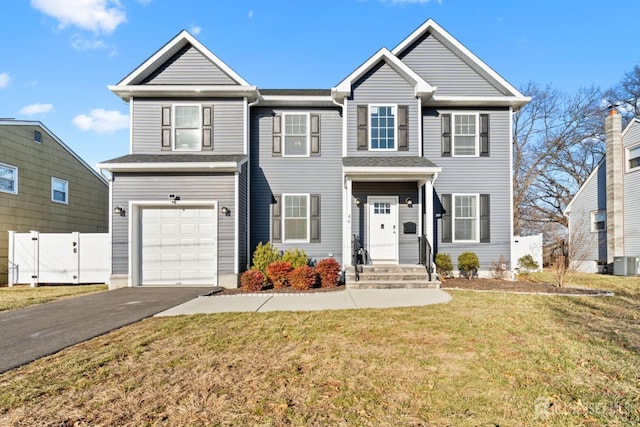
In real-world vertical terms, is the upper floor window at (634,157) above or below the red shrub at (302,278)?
above

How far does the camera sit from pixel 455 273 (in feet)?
36.4

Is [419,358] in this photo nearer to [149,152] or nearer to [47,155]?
[149,152]

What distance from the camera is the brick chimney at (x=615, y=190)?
1491 cm

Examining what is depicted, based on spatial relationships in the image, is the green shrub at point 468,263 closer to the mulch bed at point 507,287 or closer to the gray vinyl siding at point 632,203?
the mulch bed at point 507,287

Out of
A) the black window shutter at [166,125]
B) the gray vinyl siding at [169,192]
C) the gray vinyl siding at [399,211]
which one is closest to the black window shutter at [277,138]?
the gray vinyl siding at [169,192]

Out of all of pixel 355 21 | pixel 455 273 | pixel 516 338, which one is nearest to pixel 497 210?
pixel 455 273

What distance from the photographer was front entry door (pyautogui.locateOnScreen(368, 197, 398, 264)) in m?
11.1

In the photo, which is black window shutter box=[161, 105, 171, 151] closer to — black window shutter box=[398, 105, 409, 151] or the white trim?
black window shutter box=[398, 105, 409, 151]

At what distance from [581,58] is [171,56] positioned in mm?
22472

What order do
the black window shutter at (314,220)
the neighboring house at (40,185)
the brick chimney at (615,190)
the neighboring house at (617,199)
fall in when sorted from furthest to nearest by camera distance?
1. the brick chimney at (615,190)
2. the neighboring house at (617,199)
3. the neighboring house at (40,185)
4. the black window shutter at (314,220)

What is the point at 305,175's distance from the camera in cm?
1138

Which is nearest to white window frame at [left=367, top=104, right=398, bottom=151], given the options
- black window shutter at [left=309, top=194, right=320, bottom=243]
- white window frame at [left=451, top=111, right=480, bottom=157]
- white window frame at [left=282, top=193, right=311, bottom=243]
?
white window frame at [left=451, top=111, right=480, bottom=157]

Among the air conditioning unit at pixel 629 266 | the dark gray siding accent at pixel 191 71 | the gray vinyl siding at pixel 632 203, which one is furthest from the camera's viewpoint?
the gray vinyl siding at pixel 632 203

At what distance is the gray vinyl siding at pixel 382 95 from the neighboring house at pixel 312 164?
0.11 feet
